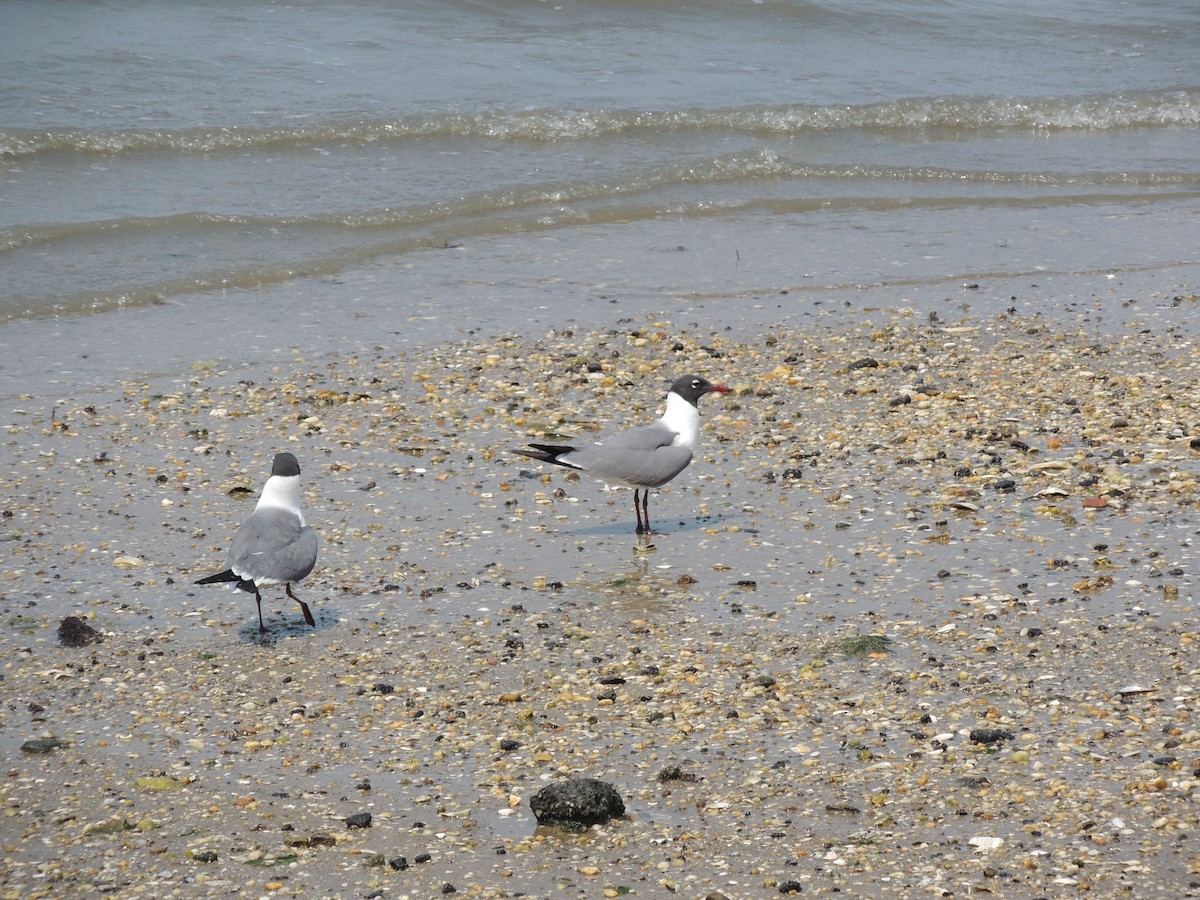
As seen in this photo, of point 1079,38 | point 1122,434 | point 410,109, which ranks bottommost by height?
point 1122,434

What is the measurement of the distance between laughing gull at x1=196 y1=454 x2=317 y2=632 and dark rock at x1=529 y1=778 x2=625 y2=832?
2134 mm

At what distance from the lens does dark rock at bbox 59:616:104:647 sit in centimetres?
651

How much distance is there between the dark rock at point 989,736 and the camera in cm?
529

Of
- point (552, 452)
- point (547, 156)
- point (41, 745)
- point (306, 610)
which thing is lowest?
point (41, 745)

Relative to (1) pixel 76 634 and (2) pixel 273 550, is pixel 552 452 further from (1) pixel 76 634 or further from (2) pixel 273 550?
(1) pixel 76 634

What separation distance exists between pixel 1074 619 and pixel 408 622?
3.04 meters

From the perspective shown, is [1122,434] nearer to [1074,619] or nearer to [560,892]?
[1074,619]

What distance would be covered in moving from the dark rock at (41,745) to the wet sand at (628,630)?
1.8 inches

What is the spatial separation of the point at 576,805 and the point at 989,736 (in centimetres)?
159

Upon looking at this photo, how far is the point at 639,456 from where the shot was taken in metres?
7.86

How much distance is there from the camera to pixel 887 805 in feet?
16.3

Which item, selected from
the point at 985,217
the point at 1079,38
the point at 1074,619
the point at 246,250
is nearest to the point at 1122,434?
the point at 1074,619

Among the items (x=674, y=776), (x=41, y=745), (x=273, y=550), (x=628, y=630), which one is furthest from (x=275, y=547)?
(x=674, y=776)

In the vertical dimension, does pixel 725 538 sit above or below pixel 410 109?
below
